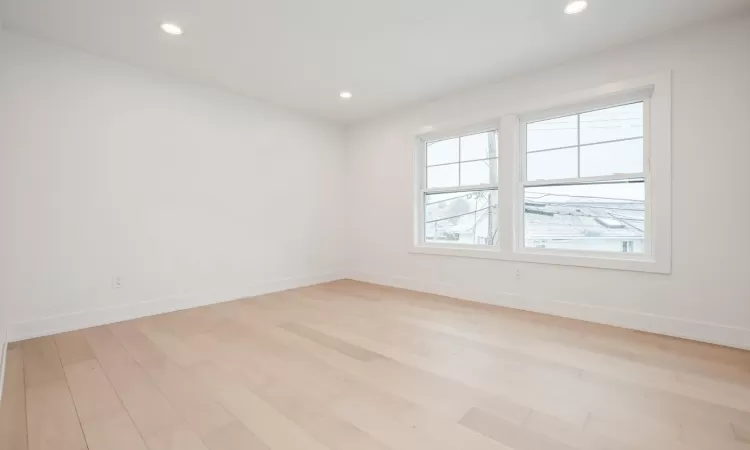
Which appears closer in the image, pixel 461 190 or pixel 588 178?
pixel 588 178

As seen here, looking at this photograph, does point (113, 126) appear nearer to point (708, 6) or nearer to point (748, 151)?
point (708, 6)

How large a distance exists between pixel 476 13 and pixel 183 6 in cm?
206

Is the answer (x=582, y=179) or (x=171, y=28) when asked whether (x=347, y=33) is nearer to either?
(x=171, y=28)

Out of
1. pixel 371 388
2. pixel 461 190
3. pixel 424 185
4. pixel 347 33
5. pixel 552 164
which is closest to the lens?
pixel 371 388

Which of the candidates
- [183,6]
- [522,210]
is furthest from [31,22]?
[522,210]

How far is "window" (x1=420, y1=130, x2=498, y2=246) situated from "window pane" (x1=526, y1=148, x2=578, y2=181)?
40cm

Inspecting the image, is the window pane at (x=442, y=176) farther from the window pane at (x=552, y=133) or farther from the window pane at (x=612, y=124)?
the window pane at (x=612, y=124)

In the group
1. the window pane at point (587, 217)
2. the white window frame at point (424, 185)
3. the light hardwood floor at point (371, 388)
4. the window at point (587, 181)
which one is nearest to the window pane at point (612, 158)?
the window at point (587, 181)

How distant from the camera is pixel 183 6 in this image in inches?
91.7

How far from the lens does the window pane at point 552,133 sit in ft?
10.9

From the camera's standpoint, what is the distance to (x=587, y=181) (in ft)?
10.5

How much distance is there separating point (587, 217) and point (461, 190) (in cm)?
139

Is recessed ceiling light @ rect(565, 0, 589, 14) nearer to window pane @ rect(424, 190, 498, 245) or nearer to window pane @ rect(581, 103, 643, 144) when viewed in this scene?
window pane @ rect(581, 103, 643, 144)

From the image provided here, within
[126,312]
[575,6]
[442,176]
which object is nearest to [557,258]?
[442,176]
